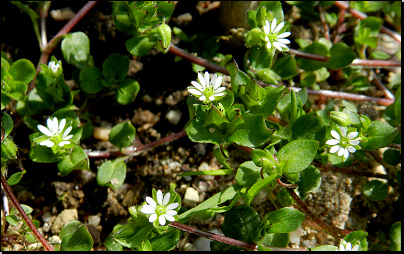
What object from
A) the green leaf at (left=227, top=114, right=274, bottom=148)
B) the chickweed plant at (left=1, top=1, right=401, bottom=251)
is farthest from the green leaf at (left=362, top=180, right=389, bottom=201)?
the green leaf at (left=227, top=114, right=274, bottom=148)

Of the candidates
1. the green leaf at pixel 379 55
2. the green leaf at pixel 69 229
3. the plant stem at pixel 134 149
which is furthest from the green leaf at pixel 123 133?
the green leaf at pixel 379 55

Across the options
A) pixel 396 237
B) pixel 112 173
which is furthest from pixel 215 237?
pixel 396 237

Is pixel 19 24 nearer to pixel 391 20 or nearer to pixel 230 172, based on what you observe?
pixel 230 172

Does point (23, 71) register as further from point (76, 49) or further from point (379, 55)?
point (379, 55)

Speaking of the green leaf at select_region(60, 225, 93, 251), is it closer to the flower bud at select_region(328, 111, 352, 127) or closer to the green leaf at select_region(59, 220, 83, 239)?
the green leaf at select_region(59, 220, 83, 239)

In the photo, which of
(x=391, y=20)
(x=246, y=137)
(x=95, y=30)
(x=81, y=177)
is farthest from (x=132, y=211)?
(x=391, y=20)

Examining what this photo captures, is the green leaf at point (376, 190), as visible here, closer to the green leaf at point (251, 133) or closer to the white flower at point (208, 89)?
the green leaf at point (251, 133)
